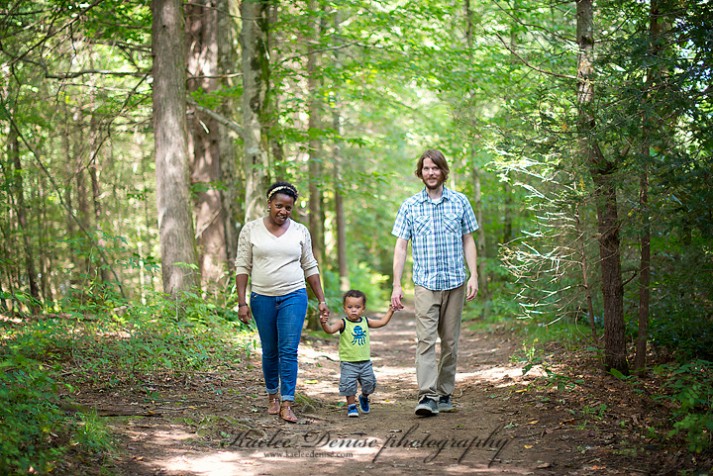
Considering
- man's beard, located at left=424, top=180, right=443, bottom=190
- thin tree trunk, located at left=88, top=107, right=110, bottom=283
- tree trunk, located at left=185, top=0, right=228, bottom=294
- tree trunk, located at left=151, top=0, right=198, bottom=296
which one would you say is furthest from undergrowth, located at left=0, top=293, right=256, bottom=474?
man's beard, located at left=424, top=180, right=443, bottom=190

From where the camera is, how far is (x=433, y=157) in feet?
21.6

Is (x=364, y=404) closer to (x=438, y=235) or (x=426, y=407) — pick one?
(x=426, y=407)

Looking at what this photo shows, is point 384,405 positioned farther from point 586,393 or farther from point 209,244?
point 209,244

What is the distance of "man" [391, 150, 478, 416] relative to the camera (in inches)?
257

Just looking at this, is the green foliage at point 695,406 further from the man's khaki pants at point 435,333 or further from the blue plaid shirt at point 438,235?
the blue plaid shirt at point 438,235

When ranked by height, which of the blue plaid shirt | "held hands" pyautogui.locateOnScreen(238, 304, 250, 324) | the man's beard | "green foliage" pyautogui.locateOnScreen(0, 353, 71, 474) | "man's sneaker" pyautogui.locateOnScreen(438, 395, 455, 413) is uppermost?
the man's beard

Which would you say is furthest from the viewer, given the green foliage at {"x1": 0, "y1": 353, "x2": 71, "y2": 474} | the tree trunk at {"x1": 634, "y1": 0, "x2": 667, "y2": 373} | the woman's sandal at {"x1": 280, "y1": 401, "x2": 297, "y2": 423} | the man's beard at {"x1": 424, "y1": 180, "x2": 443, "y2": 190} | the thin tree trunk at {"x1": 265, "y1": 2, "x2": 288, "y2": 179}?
the thin tree trunk at {"x1": 265, "y1": 2, "x2": 288, "y2": 179}

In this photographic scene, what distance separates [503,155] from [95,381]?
538 centimetres

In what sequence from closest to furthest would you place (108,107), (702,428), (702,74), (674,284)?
(702,428) → (702,74) → (674,284) → (108,107)

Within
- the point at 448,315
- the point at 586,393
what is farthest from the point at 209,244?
the point at 586,393

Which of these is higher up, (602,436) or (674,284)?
(674,284)

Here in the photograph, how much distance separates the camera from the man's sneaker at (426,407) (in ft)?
21.0

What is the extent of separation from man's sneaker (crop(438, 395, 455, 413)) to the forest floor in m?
0.08

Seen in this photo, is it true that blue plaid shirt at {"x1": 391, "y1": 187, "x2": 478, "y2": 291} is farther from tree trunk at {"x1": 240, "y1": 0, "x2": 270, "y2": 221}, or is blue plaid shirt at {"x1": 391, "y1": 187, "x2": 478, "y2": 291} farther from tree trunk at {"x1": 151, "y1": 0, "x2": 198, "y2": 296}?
tree trunk at {"x1": 240, "y1": 0, "x2": 270, "y2": 221}
